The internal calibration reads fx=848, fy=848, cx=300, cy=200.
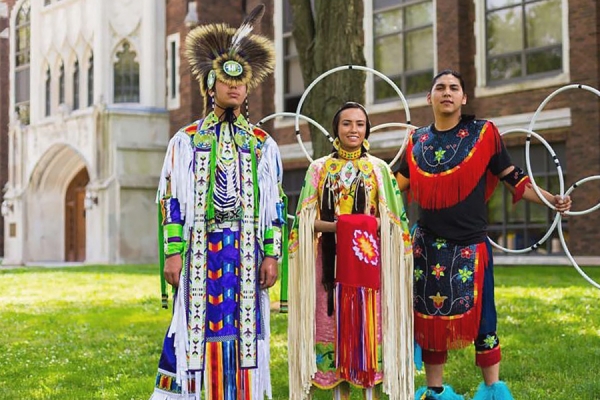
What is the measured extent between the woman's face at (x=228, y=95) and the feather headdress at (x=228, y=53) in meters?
0.04

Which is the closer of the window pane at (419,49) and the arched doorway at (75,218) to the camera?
the window pane at (419,49)

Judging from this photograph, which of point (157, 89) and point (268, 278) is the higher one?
point (157, 89)

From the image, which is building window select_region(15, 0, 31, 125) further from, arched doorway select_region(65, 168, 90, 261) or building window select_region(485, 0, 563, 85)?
building window select_region(485, 0, 563, 85)

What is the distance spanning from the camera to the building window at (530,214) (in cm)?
1872

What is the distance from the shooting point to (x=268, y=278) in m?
4.88

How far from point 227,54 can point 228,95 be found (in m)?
0.28

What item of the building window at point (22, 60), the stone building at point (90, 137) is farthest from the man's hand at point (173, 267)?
the building window at point (22, 60)

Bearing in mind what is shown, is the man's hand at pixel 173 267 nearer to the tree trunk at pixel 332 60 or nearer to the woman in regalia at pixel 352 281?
the woman in regalia at pixel 352 281

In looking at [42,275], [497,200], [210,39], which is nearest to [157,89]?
[42,275]

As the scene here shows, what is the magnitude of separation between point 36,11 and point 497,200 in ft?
62.5

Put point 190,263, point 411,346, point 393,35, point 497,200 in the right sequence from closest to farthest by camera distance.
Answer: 1. point 190,263
2. point 411,346
3. point 497,200
4. point 393,35

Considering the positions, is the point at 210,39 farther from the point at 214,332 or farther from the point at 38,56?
the point at 38,56

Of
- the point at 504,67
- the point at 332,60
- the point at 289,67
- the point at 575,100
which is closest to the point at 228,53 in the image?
the point at 332,60

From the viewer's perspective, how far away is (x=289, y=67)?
25484 mm
